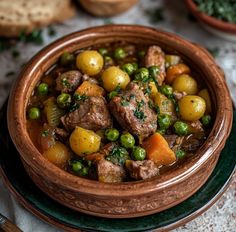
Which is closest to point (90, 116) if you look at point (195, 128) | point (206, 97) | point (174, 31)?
point (195, 128)

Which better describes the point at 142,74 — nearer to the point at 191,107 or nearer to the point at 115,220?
the point at 191,107

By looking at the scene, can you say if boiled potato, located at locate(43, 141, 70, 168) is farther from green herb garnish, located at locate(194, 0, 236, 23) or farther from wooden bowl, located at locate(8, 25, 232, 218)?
green herb garnish, located at locate(194, 0, 236, 23)

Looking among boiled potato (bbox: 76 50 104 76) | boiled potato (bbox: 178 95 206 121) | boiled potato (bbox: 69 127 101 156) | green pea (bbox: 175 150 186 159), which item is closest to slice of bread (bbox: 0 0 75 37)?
boiled potato (bbox: 76 50 104 76)

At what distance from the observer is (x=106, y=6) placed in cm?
460

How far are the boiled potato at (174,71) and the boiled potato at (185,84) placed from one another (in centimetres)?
5

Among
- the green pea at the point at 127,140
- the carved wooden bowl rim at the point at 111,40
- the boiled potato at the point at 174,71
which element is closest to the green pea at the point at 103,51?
the carved wooden bowl rim at the point at 111,40

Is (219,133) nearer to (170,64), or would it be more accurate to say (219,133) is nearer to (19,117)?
(170,64)

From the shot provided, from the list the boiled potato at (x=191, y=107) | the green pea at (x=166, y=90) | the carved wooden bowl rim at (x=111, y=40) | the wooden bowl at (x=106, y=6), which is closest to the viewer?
the carved wooden bowl rim at (x=111, y=40)

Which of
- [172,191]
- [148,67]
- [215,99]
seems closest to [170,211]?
[172,191]

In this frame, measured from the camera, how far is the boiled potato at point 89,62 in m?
3.49

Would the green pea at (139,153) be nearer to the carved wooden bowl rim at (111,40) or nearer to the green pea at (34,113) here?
the carved wooden bowl rim at (111,40)

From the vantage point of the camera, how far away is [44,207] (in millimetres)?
3172

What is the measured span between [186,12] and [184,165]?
7.71 ft

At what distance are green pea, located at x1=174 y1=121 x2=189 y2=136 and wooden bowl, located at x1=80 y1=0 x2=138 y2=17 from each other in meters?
1.81
